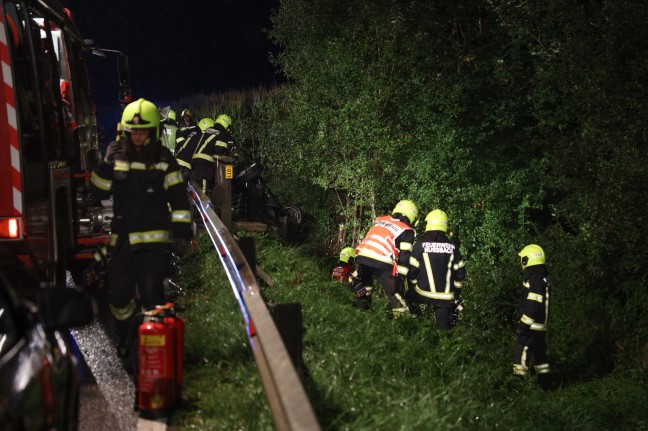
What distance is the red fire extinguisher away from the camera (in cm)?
553

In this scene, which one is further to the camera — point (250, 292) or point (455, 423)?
point (455, 423)

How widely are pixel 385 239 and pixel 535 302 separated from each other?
2007mm

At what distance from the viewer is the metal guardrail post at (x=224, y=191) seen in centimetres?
1205

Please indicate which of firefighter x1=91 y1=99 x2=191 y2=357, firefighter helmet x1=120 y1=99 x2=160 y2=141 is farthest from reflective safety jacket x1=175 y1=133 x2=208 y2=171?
firefighter helmet x1=120 y1=99 x2=160 y2=141

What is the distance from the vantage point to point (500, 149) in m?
18.7

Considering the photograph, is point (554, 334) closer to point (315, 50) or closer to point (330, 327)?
point (315, 50)

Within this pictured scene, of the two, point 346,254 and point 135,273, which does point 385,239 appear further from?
point 135,273

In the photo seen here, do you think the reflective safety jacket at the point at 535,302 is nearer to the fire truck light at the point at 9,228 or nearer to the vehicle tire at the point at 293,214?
the fire truck light at the point at 9,228

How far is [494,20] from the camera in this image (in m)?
19.1

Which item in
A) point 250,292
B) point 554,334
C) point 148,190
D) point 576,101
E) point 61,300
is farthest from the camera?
point 554,334

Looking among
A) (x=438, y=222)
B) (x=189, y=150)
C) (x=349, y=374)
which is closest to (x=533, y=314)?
(x=438, y=222)

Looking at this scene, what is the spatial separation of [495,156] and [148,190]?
42.7ft

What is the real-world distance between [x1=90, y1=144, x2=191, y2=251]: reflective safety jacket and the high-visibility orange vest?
4.95 metres

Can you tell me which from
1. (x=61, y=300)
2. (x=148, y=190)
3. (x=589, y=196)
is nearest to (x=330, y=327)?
Result: (x=148, y=190)
